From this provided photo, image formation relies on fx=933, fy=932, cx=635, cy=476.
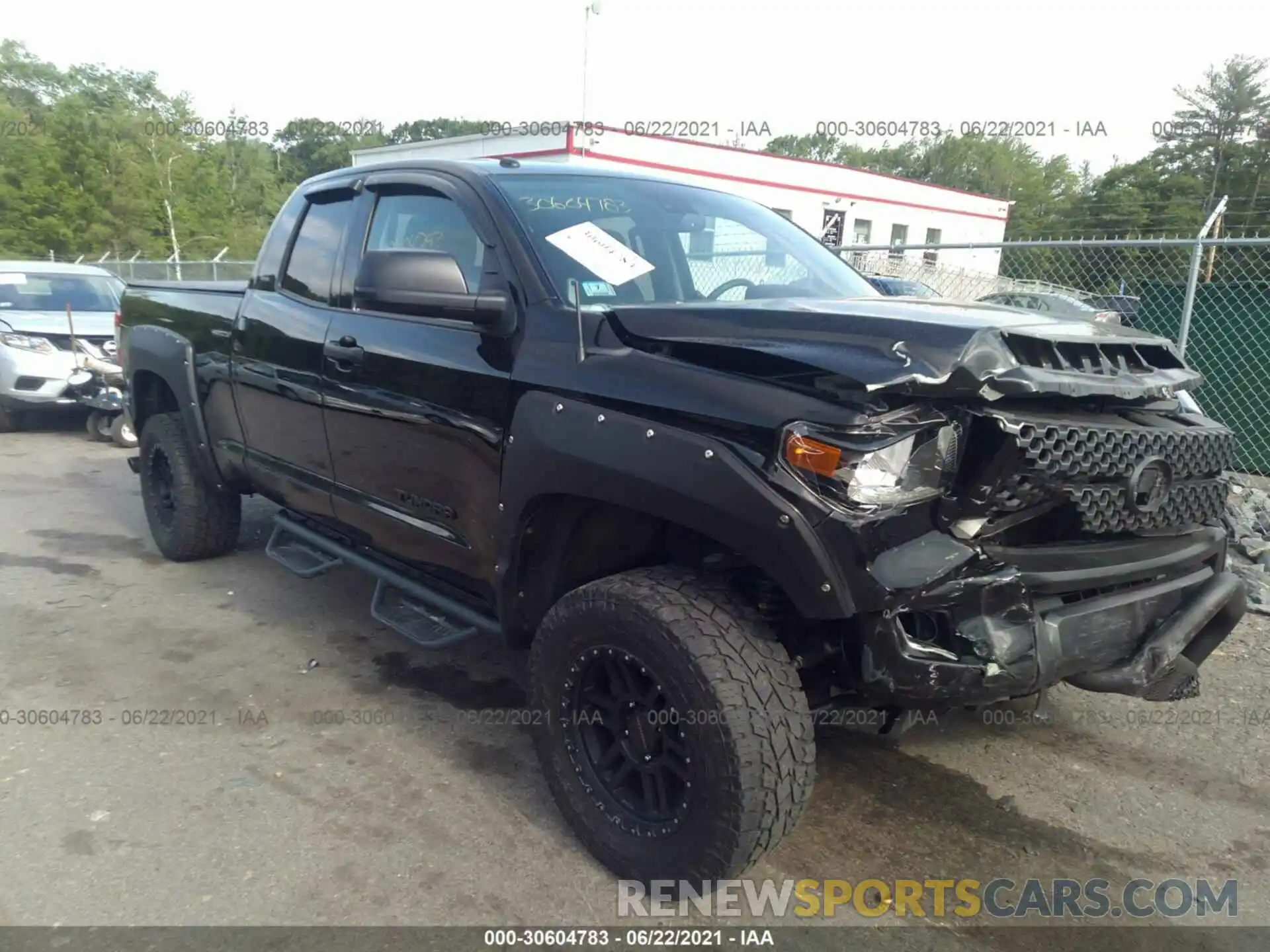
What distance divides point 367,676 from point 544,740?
142cm

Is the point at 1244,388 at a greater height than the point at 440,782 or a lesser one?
greater

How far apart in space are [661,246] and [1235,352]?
18.6 feet

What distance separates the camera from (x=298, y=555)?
4324 millimetres

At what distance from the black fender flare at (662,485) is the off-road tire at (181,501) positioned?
2918mm

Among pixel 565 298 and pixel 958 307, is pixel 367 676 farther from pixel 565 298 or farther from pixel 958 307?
pixel 958 307

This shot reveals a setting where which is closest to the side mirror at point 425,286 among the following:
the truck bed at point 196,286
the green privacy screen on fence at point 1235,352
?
the truck bed at point 196,286

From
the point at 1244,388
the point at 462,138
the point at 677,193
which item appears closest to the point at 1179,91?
the point at 462,138

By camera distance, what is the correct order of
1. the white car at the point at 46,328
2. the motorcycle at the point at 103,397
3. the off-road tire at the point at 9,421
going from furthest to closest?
the off-road tire at the point at 9,421
the white car at the point at 46,328
the motorcycle at the point at 103,397

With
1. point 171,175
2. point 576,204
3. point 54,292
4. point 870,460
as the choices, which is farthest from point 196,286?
point 171,175

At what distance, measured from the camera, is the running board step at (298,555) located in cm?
408

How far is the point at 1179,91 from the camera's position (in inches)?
1211

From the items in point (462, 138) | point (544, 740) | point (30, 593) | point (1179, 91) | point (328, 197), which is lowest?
point (30, 593)

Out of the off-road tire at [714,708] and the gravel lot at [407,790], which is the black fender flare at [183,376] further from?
the off-road tire at [714,708]

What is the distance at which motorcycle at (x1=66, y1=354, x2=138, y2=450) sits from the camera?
873 centimetres
